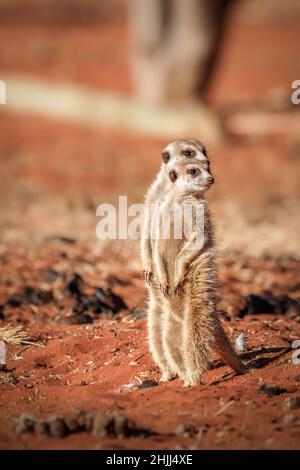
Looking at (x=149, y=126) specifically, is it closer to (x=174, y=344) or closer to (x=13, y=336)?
(x=13, y=336)

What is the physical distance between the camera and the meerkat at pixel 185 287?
468 cm

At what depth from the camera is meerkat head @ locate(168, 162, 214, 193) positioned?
16.0 ft

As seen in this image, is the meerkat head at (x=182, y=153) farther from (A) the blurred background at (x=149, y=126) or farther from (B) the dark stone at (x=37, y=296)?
(A) the blurred background at (x=149, y=126)

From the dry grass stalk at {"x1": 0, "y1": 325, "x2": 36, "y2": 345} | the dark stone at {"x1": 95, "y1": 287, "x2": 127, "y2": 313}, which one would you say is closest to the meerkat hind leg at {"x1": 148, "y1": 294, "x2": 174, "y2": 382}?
the dry grass stalk at {"x1": 0, "y1": 325, "x2": 36, "y2": 345}

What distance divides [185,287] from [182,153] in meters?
0.86

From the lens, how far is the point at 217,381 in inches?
188

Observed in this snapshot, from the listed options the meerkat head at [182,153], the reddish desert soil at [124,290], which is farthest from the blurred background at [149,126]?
the meerkat head at [182,153]

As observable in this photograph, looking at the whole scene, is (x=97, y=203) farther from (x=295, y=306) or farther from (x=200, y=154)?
(x=200, y=154)

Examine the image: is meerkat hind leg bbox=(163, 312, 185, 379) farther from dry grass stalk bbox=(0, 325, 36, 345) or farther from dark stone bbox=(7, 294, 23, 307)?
dark stone bbox=(7, 294, 23, 307)

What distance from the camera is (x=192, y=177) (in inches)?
193

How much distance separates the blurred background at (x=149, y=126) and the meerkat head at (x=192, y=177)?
295 centimetres

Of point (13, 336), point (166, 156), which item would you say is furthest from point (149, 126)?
point (166, 156)

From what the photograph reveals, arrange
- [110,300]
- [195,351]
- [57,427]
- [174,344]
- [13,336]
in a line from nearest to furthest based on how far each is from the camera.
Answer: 1. [57,427]
2. [195,351]
3. [174,344]
4. [13,336]
5. [110,300]

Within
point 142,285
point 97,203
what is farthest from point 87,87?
point 142,285
